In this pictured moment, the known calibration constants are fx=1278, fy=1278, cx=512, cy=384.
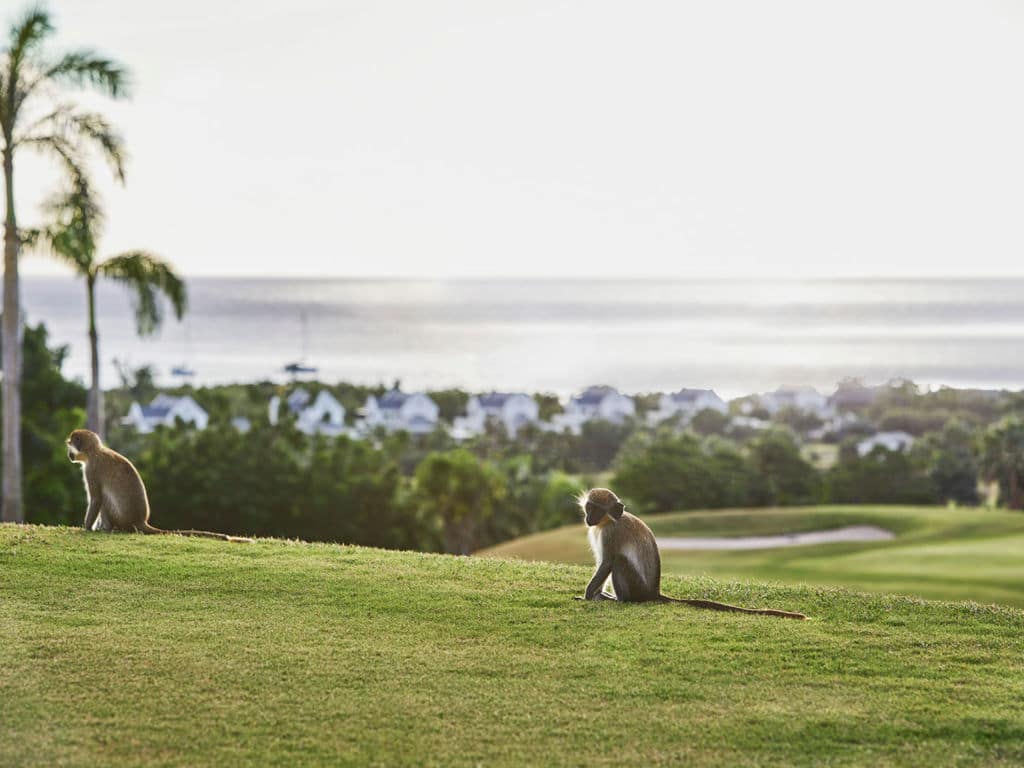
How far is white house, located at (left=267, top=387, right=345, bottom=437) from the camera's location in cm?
7750

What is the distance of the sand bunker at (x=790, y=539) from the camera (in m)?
39.8

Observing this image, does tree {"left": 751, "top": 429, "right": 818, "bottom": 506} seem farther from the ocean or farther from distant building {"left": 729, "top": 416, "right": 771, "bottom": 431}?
the ocean

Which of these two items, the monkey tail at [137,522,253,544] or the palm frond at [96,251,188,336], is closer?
the monkey tail at [137,522,253,544]

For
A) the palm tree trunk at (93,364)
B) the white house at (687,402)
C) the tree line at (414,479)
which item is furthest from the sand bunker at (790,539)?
the white house at (687,402)

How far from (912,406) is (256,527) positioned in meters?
62.6

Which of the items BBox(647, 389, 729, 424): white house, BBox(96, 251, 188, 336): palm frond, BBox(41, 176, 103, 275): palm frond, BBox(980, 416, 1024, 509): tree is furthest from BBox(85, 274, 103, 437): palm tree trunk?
BBox(647, 389, 729, 424): white house

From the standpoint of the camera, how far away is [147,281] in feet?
81.9

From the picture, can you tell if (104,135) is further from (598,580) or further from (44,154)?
(598,580)

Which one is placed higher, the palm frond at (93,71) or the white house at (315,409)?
the palm frond at (93,71)

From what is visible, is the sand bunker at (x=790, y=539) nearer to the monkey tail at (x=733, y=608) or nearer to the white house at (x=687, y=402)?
the monkey tail at (x=733, y=608)

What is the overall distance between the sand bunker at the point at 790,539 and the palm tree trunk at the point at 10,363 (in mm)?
22174

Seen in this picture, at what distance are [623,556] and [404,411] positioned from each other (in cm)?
8147

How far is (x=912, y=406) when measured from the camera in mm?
90938

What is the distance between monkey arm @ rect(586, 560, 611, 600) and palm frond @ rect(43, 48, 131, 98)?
14.9m
